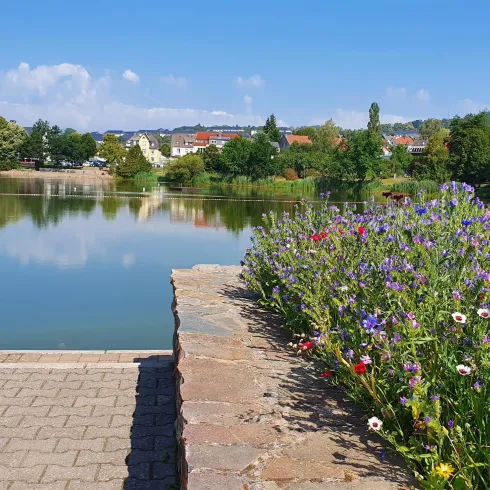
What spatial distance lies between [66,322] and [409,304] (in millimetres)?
6459

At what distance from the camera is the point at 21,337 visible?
733 centimetres

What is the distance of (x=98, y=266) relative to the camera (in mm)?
12250

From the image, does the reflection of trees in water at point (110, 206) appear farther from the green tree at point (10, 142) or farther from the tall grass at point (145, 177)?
the green tree at point (10, 142)

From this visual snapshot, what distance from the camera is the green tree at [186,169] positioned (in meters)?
60.3

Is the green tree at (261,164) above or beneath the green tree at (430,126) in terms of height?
beneath

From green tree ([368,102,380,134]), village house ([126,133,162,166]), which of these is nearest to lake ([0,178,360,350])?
green tree ([368,102,380,134])

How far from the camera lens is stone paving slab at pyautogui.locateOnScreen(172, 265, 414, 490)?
6.48 ft

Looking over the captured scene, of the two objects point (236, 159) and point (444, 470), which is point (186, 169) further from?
point (444, 470)

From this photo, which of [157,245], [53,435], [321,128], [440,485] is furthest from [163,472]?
[321,128]

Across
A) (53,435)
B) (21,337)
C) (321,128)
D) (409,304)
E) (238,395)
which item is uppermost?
(321,128)

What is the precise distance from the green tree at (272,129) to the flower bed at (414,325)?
92.8m

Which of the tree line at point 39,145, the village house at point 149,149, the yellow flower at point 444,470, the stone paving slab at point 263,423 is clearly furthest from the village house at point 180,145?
the yellow flower at point 444,470

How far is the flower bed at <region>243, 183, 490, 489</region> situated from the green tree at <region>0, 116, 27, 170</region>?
69.9 meters

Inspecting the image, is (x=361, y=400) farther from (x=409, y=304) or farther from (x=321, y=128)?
(x=321, y=128)
